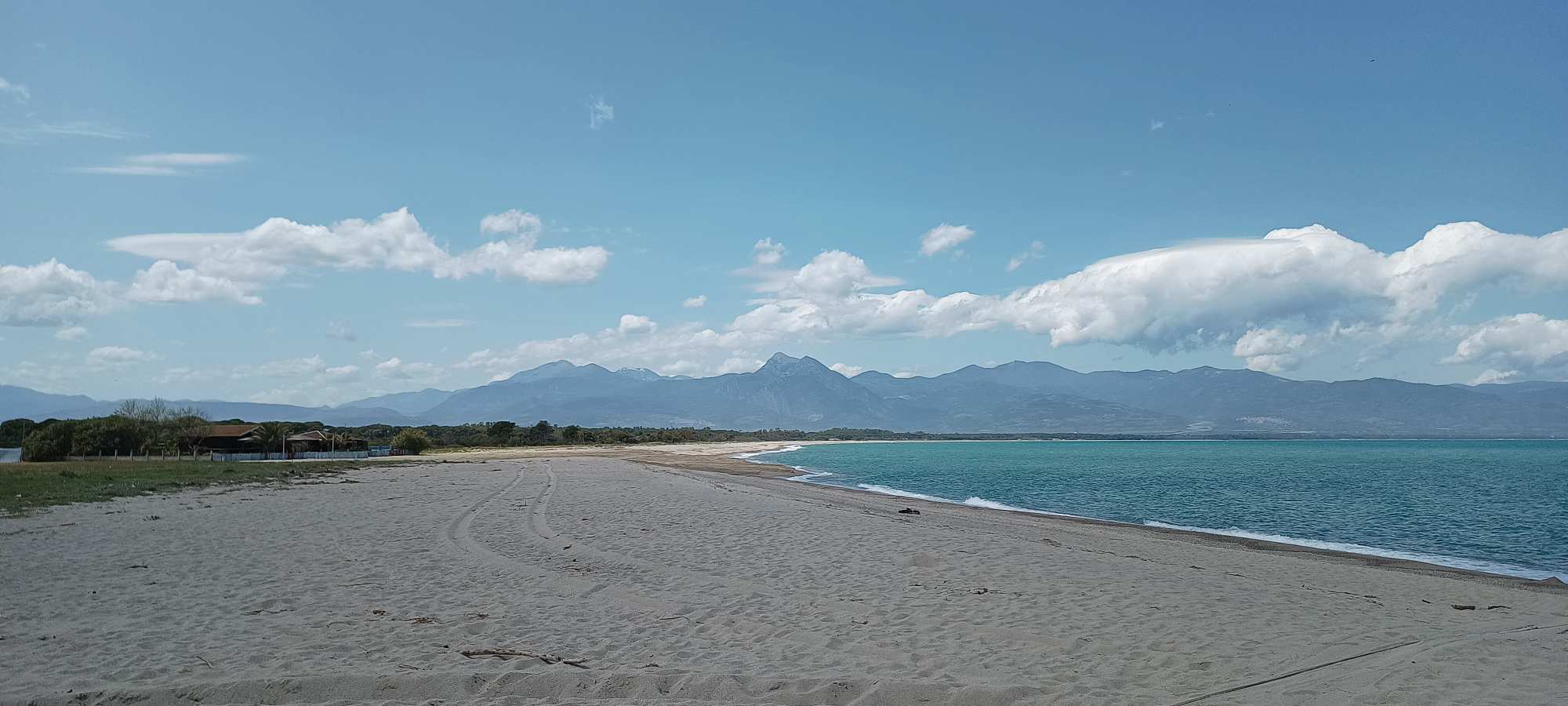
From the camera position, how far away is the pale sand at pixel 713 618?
6.84 meters

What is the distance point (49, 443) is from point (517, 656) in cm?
7484

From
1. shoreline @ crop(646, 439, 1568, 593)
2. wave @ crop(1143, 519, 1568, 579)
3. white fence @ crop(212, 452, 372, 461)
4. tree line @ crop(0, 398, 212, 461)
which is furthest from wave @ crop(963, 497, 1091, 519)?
tree line @ crop(0, 398, 212, 461)

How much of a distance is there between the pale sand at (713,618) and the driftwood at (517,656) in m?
0.11

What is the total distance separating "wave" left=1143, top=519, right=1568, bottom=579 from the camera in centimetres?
1739

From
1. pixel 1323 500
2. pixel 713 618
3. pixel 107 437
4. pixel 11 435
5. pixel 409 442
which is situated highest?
pixel 11 435

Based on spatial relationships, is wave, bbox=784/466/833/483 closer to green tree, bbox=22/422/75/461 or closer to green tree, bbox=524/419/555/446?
green tree, bbox=22/422/75/461

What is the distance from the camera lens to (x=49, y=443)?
60.5 m

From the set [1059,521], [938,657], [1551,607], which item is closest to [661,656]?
[938,657]

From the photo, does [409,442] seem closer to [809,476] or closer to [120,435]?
[120,435]

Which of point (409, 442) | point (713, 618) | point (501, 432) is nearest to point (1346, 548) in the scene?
point (713, 618)

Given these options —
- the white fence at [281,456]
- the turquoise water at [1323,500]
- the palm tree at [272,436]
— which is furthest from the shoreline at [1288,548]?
the palm tree at [272,436]

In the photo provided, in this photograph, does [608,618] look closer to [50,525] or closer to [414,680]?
[414,680]

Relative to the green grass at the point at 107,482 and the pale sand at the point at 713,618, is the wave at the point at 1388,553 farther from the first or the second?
the green grass at the point at 107,482

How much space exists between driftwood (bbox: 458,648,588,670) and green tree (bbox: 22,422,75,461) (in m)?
71.9
